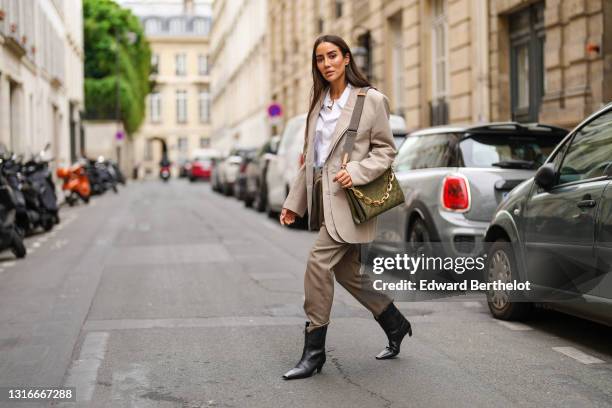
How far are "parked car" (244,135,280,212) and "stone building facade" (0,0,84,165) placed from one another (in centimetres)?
449

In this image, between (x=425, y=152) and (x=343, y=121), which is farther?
(x=425, y=152)

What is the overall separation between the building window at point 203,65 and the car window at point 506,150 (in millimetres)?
89306

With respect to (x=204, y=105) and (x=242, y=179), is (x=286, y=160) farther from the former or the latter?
(x=204, y=105)

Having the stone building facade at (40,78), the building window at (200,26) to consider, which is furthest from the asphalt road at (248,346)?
the building window at (200,26)

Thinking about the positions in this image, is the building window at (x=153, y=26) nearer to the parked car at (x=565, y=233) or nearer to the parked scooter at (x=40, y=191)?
the parked scooter at (x=40, y=191)

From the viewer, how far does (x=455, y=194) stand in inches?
316

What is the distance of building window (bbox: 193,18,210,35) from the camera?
98.6 m

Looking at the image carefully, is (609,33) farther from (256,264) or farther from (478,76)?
(256,264)

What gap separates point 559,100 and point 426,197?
6794mm

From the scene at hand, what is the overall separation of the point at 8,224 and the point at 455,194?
5.86 m

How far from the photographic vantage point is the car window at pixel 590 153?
18.8 feet

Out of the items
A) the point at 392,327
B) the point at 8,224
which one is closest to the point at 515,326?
the point at 392,327

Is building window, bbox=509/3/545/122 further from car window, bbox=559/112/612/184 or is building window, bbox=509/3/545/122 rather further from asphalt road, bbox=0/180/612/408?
car window, bbox=559/112/612/184

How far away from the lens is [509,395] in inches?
187
